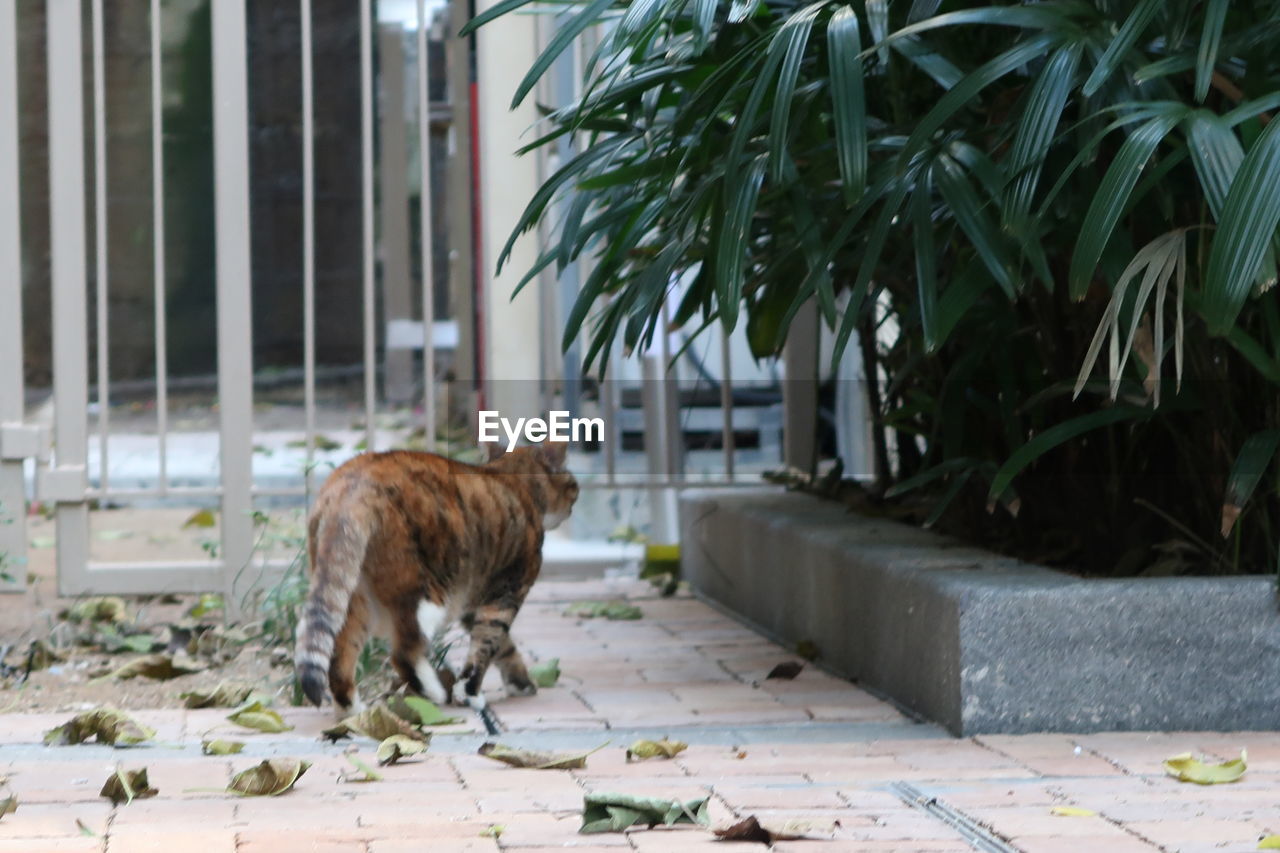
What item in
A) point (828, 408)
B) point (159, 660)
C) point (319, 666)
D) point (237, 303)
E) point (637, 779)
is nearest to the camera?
point (637, 779)

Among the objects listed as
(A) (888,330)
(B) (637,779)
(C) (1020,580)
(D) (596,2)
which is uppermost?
(D) (596,2)

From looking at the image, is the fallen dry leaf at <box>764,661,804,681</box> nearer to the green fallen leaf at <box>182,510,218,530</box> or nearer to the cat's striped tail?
the cat's striped tail

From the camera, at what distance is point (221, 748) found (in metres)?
2.87

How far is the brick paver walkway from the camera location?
2285mm

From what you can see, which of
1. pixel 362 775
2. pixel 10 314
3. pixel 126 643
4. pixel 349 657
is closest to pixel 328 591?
pixel 349 657

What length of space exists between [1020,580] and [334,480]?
136cm

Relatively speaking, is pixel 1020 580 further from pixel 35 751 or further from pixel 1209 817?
pixel 35 751

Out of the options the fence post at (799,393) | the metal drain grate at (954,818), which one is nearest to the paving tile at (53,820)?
the metal drain grate at (954,818)

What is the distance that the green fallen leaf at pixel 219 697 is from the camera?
3381mm

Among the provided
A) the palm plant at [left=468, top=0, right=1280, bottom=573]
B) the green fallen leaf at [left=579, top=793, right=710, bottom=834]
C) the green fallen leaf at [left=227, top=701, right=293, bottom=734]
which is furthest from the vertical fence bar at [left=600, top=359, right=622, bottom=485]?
the green fallen leaf at [left=579, top=793, right=710, bottom=834]

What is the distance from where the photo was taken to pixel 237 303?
192 inches

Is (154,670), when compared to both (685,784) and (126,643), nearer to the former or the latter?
(126,643)

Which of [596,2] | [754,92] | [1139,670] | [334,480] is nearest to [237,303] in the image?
[334,480]

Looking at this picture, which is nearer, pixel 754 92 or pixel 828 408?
pixel 754 92
